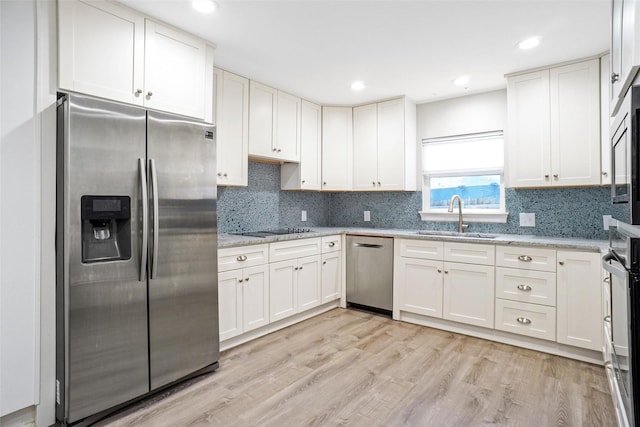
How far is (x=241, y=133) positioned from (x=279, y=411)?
224 centimetres

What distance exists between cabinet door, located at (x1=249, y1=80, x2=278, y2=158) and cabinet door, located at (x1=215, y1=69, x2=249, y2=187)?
68 millimetres

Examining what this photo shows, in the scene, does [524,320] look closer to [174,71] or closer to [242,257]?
[242,257]

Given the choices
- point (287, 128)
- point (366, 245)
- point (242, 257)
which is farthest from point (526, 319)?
point (287, 128)

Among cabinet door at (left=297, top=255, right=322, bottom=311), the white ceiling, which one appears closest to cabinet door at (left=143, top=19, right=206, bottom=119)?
the white ceiling

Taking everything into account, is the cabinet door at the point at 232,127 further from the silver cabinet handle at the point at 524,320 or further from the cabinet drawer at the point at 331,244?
the silver cabinet handle at the point at 524,320

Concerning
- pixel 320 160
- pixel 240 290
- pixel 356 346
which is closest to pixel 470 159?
pixel 320 160

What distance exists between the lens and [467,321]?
10.3 feet

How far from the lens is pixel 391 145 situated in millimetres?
3941

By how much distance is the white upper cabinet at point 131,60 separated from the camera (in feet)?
6.22

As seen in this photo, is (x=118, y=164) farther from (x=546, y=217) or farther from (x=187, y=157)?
(x=546, y=217)

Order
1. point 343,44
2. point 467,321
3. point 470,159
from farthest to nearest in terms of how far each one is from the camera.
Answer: point 470,159, point 467,321, point 343,44

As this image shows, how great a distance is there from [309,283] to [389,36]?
Result: 90.3 inches

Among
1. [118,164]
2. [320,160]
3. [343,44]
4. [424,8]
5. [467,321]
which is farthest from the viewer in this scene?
[320,160]

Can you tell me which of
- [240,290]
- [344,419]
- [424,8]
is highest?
[424,8]
